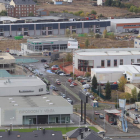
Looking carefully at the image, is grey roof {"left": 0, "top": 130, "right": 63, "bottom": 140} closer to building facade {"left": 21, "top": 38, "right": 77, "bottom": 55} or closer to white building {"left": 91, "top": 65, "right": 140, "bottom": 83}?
white building {"left": 91, "top": 65, "right": 140, "bottom": 83}

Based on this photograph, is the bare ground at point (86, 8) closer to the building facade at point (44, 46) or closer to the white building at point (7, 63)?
the building facade at point (44, 46)

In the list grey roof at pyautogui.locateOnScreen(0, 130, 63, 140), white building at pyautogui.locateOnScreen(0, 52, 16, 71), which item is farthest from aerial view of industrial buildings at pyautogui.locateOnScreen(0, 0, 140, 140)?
white building at pyautogui.locateOnScreen(0, 52, 16, 71)

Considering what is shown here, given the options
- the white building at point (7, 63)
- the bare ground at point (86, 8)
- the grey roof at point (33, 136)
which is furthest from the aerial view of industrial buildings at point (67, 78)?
the bare ground at point (86, 8)

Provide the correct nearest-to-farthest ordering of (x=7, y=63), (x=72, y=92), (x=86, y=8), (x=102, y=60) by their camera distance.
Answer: (x=72, y=92) → (x=7, y=63) → (x=102, y=60) → (x=86, y=8)

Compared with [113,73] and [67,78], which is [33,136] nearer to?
[113,73]

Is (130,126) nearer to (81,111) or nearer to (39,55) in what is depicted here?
(81,111)

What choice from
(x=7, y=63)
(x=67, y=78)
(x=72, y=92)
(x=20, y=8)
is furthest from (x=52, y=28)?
(x=72, y=92)

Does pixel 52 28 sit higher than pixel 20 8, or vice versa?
pixel 20 8

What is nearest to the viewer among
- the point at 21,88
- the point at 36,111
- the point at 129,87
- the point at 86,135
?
the point at 86,135
